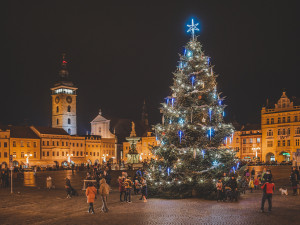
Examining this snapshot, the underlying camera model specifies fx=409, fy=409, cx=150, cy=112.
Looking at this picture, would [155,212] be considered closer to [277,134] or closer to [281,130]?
[281,130]

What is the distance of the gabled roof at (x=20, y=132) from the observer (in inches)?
3385

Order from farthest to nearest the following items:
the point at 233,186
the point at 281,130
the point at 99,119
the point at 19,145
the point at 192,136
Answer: the point at 99,119 < the point at 19,145 < the point at 281,130 < the point at 192,136 < the point at 233,186

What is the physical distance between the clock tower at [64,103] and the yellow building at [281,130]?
54.5 m

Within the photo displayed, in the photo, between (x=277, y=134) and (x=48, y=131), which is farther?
(x=48, y=131)

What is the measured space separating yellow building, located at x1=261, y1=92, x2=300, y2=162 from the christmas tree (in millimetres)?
61268

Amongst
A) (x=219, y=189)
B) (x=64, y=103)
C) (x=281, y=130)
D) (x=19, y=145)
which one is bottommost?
(x=219, y=189)

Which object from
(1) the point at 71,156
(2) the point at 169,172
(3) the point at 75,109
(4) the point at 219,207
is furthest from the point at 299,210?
(3) the point at 75,109

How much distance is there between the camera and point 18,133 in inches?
3452

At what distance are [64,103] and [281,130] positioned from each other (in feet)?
201

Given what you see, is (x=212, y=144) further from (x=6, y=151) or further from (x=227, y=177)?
(x=6, y=151)

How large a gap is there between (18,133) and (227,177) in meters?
76.0

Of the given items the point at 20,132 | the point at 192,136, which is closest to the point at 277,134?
the point at 20,132

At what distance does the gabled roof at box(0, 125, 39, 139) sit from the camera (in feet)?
282

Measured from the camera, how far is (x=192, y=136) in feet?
64.0
